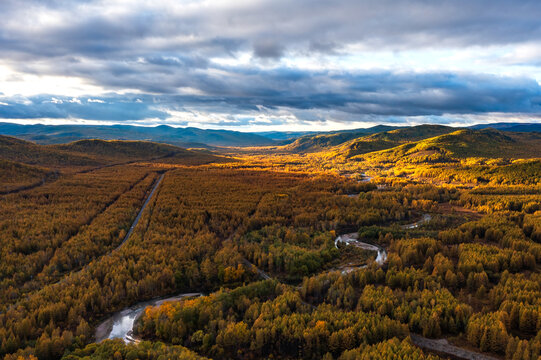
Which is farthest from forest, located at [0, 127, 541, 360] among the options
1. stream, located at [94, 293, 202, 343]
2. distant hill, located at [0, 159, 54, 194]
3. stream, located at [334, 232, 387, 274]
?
distant hill, located at [0, 159, 54, 194]

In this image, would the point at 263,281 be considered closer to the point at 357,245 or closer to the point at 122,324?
the point at 122,324

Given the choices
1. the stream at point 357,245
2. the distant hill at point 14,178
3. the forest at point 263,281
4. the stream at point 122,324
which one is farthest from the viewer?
the distant hill at point 14,178

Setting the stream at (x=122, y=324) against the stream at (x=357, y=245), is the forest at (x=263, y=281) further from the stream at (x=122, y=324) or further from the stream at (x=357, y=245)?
the stream at (x=357, y=245)

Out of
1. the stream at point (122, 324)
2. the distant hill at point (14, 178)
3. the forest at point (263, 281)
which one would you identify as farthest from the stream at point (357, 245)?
the distant hill at point (14, 178)

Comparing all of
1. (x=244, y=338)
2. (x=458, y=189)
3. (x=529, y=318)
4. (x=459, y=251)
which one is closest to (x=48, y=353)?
(x=244, y=338)

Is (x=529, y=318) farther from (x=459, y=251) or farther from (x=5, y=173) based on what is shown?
(x=5, y=173)

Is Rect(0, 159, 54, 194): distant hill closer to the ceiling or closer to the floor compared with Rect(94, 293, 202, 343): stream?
closer to the ceiling

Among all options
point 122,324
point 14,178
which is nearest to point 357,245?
point 122,324

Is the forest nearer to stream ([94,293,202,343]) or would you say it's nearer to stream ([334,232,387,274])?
stream ([94,293,202,343])
